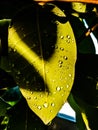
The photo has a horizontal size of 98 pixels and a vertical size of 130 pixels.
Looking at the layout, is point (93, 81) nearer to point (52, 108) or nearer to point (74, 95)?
point (74, 95)

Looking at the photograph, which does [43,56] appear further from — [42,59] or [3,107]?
[3,107]

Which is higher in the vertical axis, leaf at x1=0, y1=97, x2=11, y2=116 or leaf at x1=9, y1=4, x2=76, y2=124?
leaf at x1=9, y1=4, x2=76, y2=124

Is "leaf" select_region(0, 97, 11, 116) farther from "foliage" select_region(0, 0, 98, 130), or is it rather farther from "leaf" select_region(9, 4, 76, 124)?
"leaf" select_region(9, 4, 76, 124)

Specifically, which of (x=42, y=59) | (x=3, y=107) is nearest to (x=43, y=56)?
(x=42, y=59)

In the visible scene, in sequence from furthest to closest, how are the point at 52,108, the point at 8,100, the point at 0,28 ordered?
the point at 8,100 → the point at 0,28 → the point at 52,108

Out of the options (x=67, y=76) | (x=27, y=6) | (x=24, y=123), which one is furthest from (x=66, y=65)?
(x=24, y=123)

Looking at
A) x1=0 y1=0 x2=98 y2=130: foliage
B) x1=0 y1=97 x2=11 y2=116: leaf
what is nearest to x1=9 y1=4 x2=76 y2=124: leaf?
x1=0 y1=0 x2=98 y2=130: foliage

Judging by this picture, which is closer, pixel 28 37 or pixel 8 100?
pixel 28 37

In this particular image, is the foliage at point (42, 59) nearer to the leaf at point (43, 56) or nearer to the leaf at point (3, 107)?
the leaf at point (43, 56)
